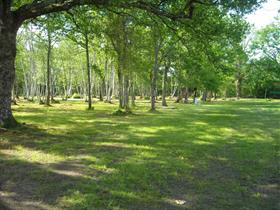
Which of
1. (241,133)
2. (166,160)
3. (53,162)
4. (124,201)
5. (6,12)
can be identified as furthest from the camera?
(241,133)

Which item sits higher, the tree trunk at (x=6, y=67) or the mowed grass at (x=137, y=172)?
the tree trunk at (x=6, y=67)

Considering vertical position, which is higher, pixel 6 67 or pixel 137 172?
pixel 6 67

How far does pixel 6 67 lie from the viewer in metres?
11.6

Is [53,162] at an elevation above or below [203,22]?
below

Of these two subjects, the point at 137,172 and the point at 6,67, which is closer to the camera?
the point at 137,172

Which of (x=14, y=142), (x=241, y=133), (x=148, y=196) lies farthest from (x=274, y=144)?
(x=14, y=142)

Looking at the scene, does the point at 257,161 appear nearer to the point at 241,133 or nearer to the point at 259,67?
the point at 241,133

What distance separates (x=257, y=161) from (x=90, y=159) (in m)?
3.90

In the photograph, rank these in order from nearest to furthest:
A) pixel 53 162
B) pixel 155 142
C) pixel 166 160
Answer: pixel 53 162
pixel 166 160
pixel 155 142

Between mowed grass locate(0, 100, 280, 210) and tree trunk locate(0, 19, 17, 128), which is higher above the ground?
tree trunk locate(0, 19, 17, 128)

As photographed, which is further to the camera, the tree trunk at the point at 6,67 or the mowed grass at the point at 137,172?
the tree trunk at the point at 6,67

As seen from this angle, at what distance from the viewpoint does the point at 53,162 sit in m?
7.22

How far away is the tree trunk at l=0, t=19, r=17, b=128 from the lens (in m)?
11.5

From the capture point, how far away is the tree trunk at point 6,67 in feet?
37.7
